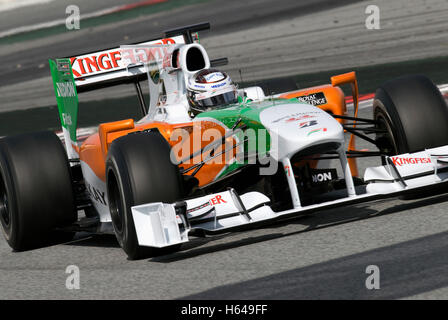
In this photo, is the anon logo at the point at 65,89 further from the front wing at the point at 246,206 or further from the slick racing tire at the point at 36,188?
the front wing at the point at 246,206

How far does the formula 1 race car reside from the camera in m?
6.51

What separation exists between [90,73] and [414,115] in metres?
3.66

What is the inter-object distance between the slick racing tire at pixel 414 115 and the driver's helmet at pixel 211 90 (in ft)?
4.36

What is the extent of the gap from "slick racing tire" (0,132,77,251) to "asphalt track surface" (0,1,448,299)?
0.19m

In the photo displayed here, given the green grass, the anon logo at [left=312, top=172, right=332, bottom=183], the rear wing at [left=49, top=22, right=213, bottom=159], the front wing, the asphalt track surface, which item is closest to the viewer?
the asphalt track surface

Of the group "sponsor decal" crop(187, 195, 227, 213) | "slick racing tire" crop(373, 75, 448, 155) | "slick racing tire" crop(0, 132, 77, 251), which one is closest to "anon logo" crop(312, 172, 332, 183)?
"slick racing tire" crop(373, 75, 448, 155)

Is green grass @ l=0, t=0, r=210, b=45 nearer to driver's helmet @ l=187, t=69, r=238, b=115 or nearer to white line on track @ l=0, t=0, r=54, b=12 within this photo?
white line on track @ l=0, t=0, r=54, b=12

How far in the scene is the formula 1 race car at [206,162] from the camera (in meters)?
6.51

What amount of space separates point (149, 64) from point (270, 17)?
18075mm

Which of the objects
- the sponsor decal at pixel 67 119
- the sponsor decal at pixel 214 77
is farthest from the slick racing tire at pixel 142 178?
the sponsor decal at pixel 67 119

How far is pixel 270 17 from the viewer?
2642 cm
